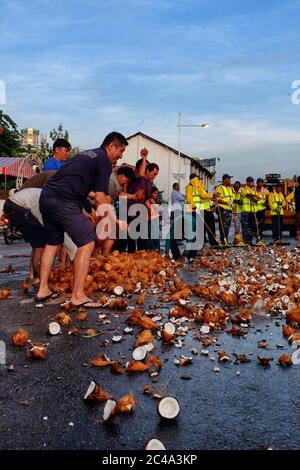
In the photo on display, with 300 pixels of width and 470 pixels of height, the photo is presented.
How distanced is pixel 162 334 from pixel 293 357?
1.09m

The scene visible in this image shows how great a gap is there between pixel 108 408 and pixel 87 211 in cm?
455

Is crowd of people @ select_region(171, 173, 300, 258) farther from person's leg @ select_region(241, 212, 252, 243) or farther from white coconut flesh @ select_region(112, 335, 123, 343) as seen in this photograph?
white coconut flesh @ select_region(112, 335, 123, 343)

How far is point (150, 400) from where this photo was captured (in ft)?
9.90

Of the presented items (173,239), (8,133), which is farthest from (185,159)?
(173,239)

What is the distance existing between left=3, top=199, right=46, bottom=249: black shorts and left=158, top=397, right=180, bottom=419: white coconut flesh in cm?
429

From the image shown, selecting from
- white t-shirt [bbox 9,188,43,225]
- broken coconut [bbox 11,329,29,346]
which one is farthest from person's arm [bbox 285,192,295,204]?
broken coconut [bbox 11,329,29,346]

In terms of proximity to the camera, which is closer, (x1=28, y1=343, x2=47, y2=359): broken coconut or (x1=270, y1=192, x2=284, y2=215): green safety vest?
(x1=28, y1=343, x2=47, y2=359): broken coconut

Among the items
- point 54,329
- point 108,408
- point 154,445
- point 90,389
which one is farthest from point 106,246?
point 154,445

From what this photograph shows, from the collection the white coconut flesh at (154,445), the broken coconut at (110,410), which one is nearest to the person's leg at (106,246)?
the broken coconut at (110,410)

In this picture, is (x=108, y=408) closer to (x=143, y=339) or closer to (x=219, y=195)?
(x=143, y=339)

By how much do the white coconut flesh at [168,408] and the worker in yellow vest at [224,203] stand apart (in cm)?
1225

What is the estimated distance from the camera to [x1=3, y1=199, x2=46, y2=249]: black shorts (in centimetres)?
658

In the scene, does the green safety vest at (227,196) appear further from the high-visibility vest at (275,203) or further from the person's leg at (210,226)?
the high-visibility vest at (275,203)
